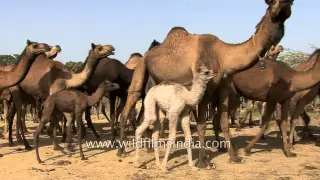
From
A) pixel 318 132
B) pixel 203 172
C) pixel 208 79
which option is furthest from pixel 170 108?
pixel 318 132

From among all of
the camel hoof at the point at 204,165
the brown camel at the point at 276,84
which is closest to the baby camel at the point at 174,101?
the camel hoof at the point at 204,165

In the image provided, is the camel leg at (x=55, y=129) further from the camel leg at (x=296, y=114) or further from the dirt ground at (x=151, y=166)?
the camel leg at (x=296, y=114)

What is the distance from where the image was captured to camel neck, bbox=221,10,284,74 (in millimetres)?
7797

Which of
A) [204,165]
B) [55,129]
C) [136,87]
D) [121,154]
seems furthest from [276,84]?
[55,129]

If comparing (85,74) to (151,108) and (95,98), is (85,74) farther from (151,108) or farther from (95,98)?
(151,108)

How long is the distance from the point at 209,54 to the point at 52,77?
4583 millimetres

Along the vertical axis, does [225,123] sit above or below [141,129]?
above

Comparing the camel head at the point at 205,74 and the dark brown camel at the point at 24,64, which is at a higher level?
the dark brown camel at the point at 24,64

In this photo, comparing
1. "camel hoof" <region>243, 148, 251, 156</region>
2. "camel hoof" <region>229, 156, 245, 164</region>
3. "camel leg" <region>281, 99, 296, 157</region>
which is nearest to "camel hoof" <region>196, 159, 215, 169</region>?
"camel hoof" <region>229, 156, 245, 164</region>

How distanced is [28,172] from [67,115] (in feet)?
6.91

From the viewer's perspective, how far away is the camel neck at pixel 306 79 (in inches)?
363

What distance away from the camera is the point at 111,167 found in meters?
8.16

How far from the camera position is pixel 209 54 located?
27.4 feet

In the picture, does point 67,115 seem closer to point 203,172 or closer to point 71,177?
point 71,177
